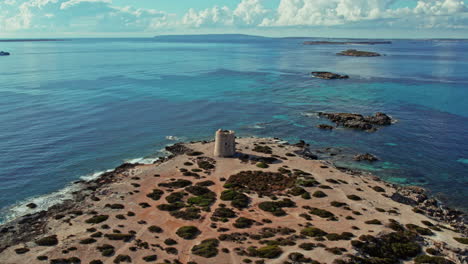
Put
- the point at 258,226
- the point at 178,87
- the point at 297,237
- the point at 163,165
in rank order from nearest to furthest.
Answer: the point at 297,237
the point at 258,226
the point at 163,165
the point at 178,87

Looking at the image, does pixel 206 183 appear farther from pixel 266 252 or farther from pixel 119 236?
pixel 266 252

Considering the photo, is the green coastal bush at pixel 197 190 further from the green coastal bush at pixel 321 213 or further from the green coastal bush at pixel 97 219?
the green coastal bush at pixel 321 213

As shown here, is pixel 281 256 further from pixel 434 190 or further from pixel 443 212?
pixel 434 190

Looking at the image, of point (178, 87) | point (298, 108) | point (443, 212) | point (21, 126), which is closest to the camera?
point (443, 212)

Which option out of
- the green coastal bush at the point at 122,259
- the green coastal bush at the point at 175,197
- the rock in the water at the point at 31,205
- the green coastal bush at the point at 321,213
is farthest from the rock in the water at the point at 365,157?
the rock in the water at the point at 31,205

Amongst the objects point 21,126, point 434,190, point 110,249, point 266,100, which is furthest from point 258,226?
point 266,100

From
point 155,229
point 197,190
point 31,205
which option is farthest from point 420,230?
point 31,205
